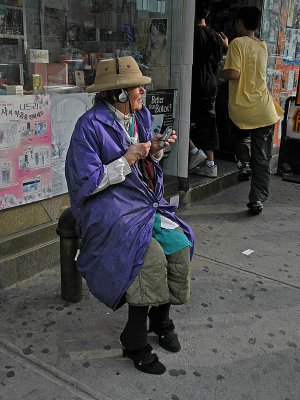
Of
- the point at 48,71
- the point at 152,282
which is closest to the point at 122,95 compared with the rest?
the point at 152,282

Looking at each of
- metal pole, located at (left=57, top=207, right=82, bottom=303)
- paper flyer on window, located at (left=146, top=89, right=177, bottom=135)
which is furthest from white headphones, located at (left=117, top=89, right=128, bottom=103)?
paper flyer on window, located at (left=146, top=89, right=177, bottom=135)

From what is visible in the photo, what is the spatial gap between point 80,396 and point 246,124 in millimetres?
3547

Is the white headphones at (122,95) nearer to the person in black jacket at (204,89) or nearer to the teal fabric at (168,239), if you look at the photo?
the teal fabric at (168,239)

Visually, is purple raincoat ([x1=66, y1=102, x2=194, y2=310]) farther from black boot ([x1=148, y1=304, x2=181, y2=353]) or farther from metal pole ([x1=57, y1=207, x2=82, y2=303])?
metal pole ([x1=57, y1=207, x2=82, y2=303])

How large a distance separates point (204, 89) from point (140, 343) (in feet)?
13.0

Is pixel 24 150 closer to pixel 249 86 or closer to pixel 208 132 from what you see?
pixel 249 86

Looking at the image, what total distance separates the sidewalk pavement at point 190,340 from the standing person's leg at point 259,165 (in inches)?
39.3

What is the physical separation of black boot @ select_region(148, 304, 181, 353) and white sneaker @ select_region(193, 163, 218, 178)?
10.8 ft

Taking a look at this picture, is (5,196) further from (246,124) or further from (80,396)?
(246,124)

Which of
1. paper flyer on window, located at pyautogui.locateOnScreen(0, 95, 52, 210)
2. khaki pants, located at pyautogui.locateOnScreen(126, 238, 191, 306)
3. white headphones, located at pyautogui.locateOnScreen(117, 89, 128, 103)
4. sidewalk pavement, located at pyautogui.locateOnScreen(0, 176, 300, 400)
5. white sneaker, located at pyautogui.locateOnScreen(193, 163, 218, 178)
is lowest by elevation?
sidewalk pavement, located at pyautogui.locateOnScreen(0, 176, 300, 400)

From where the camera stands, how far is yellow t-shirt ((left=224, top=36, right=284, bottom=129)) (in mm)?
5047

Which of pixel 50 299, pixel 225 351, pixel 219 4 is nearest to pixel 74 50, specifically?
pixel 50 299

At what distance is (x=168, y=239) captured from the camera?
271cm

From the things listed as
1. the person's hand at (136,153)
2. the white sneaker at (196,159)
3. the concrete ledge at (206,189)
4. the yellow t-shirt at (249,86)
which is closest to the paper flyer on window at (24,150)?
the person's hand at (136,153)
